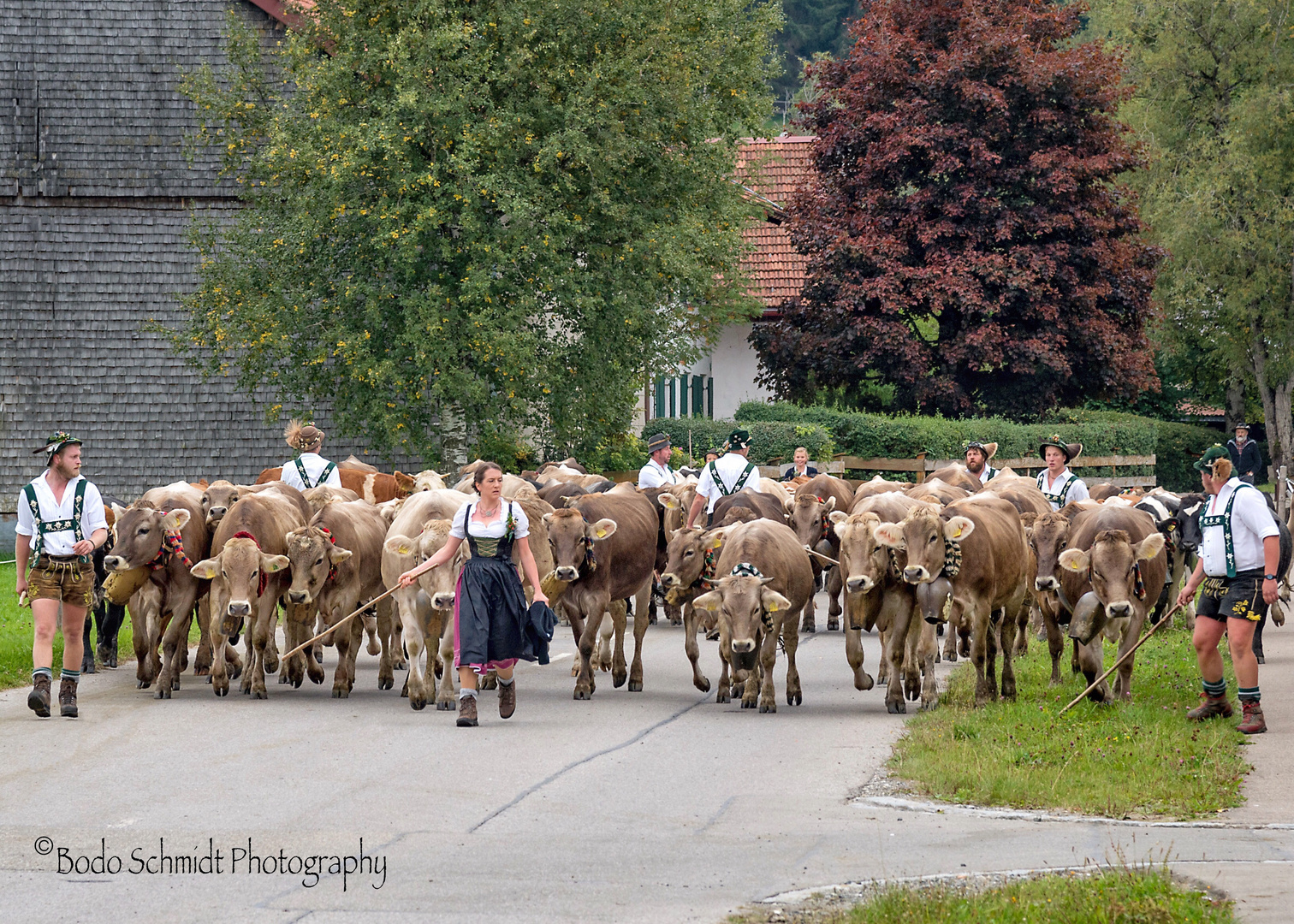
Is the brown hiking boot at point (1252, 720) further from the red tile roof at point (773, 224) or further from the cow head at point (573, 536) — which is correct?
the red tile roof at point (773, 224)

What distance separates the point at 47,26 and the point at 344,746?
848 inches

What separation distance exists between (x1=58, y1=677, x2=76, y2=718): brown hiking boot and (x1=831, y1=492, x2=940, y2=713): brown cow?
5.97 m

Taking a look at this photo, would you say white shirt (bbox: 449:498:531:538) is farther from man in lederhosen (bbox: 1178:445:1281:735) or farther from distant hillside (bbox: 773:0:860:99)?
distant hillside (bbox: 773:0:860:99)

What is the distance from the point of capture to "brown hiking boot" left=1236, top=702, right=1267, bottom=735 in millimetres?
11555

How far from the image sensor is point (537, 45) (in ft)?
79.7

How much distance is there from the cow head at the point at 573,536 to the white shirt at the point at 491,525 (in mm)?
1501

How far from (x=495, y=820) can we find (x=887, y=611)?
5285 millimetres

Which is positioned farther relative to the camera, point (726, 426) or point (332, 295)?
point (726, 426)

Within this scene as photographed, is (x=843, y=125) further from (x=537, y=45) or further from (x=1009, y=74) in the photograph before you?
(x=537, y=45)

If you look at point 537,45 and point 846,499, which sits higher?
point 537,45

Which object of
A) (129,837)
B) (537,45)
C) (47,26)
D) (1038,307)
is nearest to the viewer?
(129,837)

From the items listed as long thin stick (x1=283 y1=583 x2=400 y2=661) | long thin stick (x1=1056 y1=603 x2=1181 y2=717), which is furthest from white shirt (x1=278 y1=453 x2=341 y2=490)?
long thin stick (x1=1056 y1=603 x2=1181 y2=717)

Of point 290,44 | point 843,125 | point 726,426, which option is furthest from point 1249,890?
point 843,125

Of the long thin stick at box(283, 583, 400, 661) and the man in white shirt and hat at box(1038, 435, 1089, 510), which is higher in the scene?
the man in white shirt and hat at box(1038, 435, 1089, 510)
